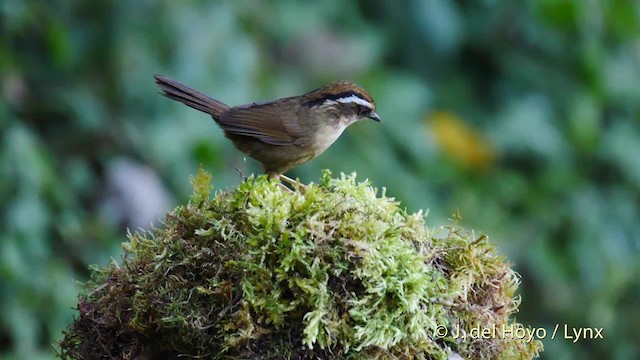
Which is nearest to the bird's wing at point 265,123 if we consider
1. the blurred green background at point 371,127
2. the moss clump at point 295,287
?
the moss clump at point 295,287

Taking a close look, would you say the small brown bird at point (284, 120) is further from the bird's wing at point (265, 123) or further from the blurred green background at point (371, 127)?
the blurred green background at point (371, 127)

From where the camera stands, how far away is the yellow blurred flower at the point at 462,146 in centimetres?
848

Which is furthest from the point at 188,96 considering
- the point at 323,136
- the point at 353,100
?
the point at 353,100

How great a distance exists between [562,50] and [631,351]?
2.81 m

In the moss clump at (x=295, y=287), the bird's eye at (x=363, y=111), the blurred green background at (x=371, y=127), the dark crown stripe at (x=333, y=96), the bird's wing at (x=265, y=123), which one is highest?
the blurred green background at (x=371, y=127)

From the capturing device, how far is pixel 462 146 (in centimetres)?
850

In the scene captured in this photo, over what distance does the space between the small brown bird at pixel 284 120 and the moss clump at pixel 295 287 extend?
4.45 ft

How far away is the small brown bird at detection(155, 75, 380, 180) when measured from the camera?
4.65 meters

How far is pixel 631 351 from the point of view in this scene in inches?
329

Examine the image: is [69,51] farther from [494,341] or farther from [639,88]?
[639,88]

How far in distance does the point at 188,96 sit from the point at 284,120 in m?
0.49

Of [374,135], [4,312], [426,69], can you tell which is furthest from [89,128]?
[426,69]

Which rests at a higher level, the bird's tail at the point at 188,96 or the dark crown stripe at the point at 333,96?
the dark crown stripe at the point at 333,96

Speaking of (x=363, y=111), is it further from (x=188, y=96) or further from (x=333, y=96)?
(x=188, y=96)
